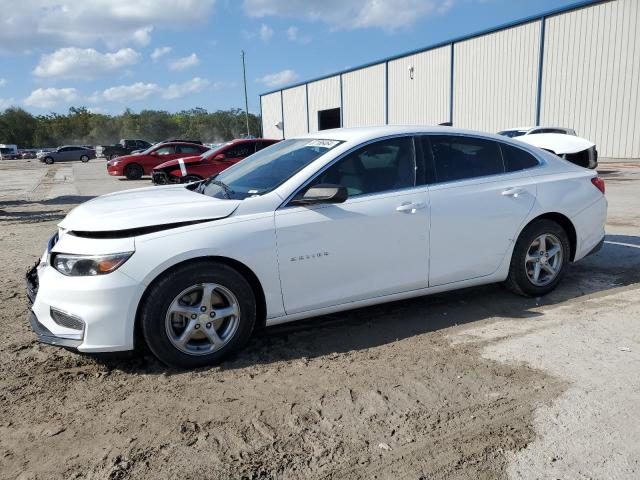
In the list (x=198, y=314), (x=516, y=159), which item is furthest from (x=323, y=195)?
(x=516, y=159)

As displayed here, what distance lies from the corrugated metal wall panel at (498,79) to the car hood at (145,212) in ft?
81.3

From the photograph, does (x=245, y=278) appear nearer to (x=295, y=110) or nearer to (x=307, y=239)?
(x=307, y=239)

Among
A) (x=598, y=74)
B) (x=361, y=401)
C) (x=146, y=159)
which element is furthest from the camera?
(x=598, y=74)

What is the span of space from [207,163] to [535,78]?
17535mm

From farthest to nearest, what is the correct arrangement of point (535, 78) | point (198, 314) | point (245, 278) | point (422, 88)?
point (422, 88), point (535, 78), point (245, 278), point (198, 314)

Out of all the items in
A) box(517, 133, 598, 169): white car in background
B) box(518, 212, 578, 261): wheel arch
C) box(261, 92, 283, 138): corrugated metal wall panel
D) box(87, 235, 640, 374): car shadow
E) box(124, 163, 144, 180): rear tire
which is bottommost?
box(87, 235, 640, 374): car shadow

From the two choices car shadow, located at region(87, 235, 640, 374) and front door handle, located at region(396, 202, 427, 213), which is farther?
front door handle, located at region(396, 202, 427, 213)

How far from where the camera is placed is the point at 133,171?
21.4 m

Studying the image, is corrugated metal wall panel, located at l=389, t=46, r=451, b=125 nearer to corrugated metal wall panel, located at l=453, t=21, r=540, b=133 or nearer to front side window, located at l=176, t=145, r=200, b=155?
corrugated metal wall panel, located at l=453, t=21, r=540, b=133

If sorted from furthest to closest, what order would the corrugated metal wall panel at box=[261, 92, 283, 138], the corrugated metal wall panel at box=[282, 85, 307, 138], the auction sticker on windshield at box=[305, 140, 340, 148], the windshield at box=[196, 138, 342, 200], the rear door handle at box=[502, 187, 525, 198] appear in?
the corrugated metal wall panel at box=[261, 92, 283, 138] < the corrugated metal wall panel at box=[282, 85, 307, 138] < the rear door handle at box=[502, 187, 525, 198] < the auction sticker on windshield at box=[305, 140, 340, 148] < the windshield at box=[196, 138, 342, 200]

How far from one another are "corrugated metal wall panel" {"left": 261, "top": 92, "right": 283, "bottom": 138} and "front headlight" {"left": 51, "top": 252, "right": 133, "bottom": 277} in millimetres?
47670

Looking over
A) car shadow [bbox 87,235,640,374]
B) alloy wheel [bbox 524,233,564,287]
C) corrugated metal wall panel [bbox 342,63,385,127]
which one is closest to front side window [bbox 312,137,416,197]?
car shadow [bbox 87,235,640,374]

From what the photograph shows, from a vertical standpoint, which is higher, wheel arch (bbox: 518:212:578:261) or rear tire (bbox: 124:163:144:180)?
wheel arch (bbox: 518:212:578:261)

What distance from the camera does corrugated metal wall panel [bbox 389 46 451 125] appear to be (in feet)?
99.0
